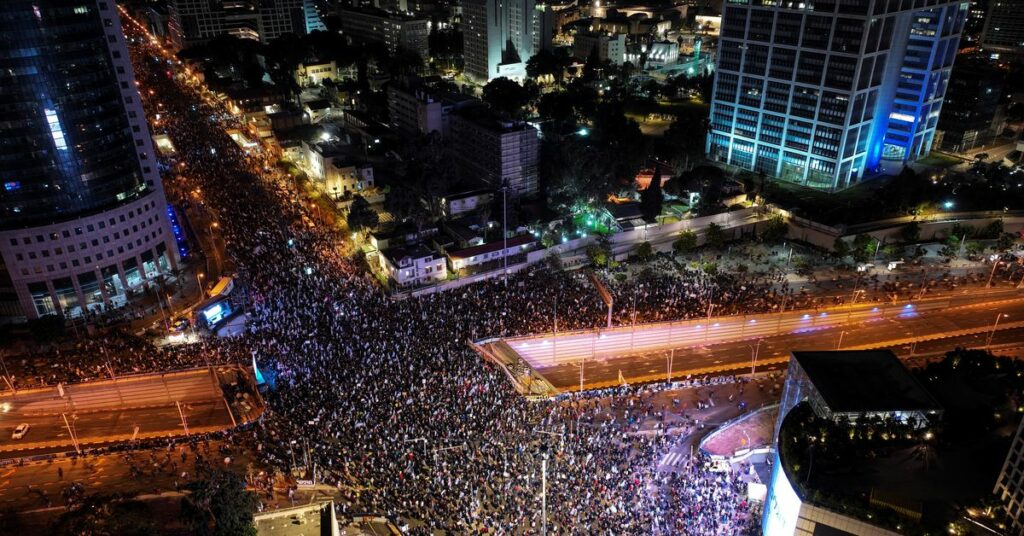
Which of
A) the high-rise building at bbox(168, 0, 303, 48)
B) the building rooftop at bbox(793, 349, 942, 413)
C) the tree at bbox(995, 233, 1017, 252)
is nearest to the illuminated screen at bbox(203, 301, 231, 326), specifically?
the building rooftop at bbox(793, 349, 942, 413)

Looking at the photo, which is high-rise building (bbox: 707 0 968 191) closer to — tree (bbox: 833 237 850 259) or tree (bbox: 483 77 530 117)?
tree (bbox: 833 237 850 259)

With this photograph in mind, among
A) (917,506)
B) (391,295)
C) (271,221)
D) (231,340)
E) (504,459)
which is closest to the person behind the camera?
(917,506)

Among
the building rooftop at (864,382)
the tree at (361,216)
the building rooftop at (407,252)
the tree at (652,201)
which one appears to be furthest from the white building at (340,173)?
the building rooftop at (864,382)

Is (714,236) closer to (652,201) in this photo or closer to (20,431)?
(652,201)

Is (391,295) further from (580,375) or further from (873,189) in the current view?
(873,189)

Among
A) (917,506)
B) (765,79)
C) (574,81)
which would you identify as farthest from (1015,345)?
(574,81)

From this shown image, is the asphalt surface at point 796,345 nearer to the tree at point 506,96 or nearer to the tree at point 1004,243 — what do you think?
the tree at point 1004,243

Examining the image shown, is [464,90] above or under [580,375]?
above
